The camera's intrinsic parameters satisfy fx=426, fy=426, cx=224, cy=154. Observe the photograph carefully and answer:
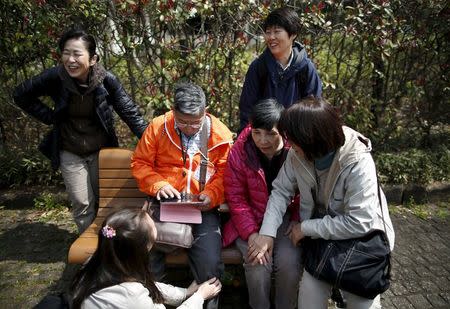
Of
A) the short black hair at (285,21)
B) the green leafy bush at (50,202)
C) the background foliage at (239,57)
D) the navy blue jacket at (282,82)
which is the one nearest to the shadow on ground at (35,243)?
the green leafy bush at (50,202)

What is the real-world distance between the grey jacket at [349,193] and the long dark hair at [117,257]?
1.00m

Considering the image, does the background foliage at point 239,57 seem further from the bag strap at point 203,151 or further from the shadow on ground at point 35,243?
the bag strap at point 203,151

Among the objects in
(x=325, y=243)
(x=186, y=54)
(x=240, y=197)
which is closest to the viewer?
(x=325, y=243)

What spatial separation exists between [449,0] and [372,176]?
122 inches

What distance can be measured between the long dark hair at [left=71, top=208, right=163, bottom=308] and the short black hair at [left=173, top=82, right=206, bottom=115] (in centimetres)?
94

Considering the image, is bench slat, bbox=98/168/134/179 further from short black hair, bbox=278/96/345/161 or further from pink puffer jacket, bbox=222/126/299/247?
short black hair, bbox=278/96/345/161

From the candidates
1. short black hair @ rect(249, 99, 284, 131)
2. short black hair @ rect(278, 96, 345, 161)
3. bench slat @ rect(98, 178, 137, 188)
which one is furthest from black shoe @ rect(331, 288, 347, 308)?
bench slat @ rect(98, 178, 137, 188)

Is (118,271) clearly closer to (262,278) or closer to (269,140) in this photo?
(262,278)

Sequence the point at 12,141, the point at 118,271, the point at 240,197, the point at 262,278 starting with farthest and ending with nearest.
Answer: the point at 12,141
the point at 240,197
the point at 262,278
the point at 118,271

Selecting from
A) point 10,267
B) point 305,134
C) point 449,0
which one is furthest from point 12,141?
point 449,0

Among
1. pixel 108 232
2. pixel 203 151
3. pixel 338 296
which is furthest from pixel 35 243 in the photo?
pixel 338 296

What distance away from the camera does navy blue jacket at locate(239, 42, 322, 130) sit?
10.6 ft

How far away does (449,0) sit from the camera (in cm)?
445

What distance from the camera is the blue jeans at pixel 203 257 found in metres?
2.73
